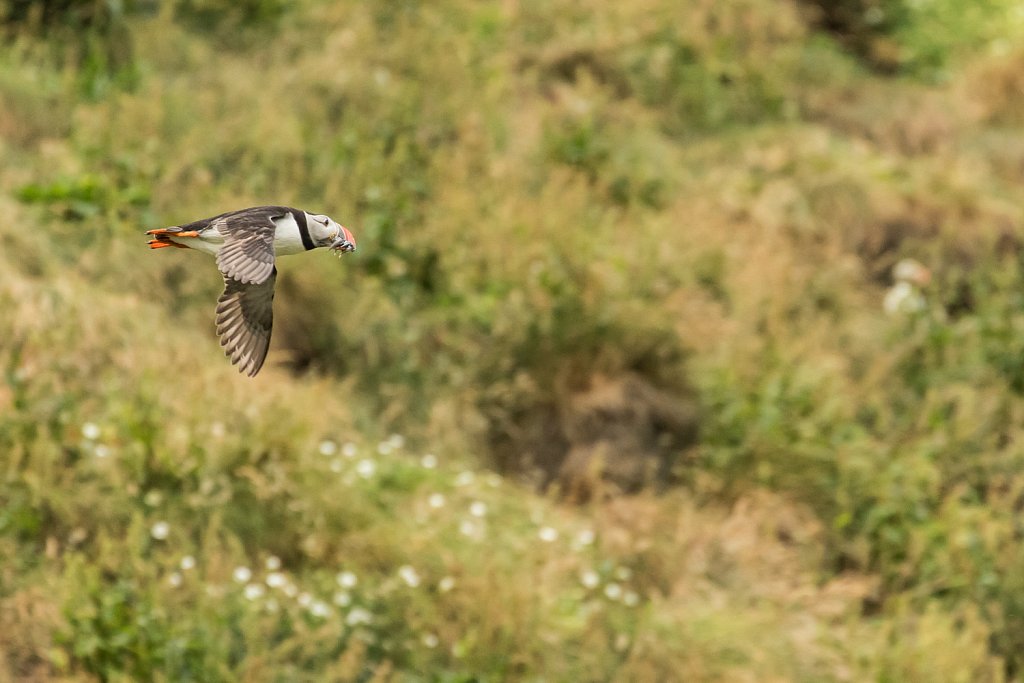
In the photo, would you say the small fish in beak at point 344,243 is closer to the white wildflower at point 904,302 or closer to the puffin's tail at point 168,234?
the puffin's tail at point 168,234

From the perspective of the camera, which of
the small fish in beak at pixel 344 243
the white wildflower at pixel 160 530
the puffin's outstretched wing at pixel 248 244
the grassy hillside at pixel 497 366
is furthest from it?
the grassy hillside at pixel 497 366

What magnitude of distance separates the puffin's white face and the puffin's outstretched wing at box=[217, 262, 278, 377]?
0.34 m

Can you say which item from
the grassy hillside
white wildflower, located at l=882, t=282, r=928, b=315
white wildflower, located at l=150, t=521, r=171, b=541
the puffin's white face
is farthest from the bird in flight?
white wildflower, located at l=882, t=282, r=928, b=315

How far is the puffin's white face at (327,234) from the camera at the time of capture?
9.05 ft

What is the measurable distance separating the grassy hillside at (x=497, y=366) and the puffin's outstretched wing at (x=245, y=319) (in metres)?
2.34

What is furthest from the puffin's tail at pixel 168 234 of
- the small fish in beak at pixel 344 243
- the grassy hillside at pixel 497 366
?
the grassy hillside at pixel 497 366

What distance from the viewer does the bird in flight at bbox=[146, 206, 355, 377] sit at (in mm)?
2584

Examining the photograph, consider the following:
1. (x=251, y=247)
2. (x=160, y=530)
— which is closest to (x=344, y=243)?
(x=251, y=247)

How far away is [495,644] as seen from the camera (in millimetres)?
5664

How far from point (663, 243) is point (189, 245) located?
17.7 ft

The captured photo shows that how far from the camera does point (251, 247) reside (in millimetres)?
2637

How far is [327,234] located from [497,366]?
175 inches

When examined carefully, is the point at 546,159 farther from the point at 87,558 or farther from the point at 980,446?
the point at 87,558

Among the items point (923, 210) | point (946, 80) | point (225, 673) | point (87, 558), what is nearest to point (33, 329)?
point (87, 558)
